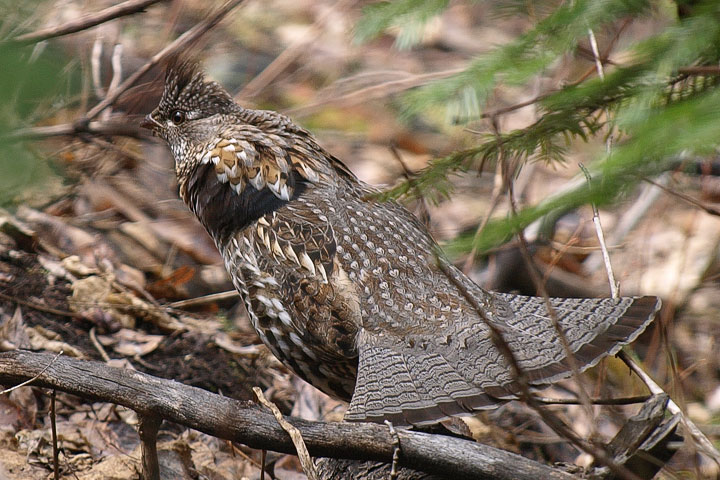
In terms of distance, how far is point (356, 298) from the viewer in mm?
3588

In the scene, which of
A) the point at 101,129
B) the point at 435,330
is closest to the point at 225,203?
the point at 435,330

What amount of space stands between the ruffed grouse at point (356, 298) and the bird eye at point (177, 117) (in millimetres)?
133

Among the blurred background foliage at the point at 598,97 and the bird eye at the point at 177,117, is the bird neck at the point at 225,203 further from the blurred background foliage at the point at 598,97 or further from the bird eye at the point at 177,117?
the blurred background foliage at the point at 598,97

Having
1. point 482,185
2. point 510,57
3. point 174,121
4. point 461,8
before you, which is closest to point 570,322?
point 510,57

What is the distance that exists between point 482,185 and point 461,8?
13.5 feet

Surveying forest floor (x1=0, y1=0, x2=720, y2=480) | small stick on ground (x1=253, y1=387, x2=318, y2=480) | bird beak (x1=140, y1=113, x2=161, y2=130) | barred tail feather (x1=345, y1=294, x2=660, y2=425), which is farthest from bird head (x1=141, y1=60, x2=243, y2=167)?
small stick on ground (x1=253, y1=387, x2=318, y2=480)

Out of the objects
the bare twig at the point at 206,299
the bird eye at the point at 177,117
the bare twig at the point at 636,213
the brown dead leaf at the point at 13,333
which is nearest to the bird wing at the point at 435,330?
the bird eye at the point at 177,117

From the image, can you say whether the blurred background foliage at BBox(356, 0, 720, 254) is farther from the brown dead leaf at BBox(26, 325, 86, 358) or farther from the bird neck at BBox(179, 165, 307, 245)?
the brown dead leaf at BBox(26, 325, 86, 358)

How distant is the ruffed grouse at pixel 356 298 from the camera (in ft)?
10.2

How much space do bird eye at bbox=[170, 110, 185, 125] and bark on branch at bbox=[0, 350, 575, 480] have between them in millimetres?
1968

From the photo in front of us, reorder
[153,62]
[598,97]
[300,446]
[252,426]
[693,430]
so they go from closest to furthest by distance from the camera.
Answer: [598,97], [300,446], [252,426], [693,430], [153,62]

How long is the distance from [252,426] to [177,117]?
2362mm

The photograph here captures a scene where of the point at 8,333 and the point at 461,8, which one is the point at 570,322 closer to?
the point at 8,333

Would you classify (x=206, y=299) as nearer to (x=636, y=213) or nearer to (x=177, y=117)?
(x=177, y=117)
